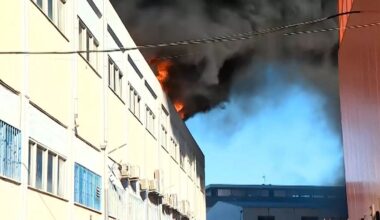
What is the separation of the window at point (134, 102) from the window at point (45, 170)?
10.4 m

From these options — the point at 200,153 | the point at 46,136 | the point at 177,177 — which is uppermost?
the point at 200,153

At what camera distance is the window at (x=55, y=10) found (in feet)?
64.3

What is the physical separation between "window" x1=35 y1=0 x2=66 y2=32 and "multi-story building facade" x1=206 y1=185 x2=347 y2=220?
57.7 m

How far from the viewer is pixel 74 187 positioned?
858 inches

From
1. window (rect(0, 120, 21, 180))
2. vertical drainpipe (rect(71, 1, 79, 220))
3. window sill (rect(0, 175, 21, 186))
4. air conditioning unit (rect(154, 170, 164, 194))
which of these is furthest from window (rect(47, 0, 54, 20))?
air conditioning unit (rect(154, 170, 164, 194))

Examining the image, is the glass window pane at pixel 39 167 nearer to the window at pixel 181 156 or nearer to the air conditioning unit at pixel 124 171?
the air conditioning unit at pixel 124 171

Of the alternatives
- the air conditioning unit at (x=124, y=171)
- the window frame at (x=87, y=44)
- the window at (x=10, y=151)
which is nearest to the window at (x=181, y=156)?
the air conditioning unit at (x=124, y=171)

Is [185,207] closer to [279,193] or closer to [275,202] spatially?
[275,202]

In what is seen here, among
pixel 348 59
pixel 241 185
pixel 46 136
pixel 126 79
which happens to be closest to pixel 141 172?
pixel 126 79

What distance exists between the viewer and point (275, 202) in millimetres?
81375

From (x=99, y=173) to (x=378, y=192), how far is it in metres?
9.84

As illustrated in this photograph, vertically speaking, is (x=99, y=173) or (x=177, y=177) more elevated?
(x=177, y=177)

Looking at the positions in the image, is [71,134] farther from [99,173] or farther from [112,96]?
[112,96]

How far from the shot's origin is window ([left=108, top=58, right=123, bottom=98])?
27562 mm
